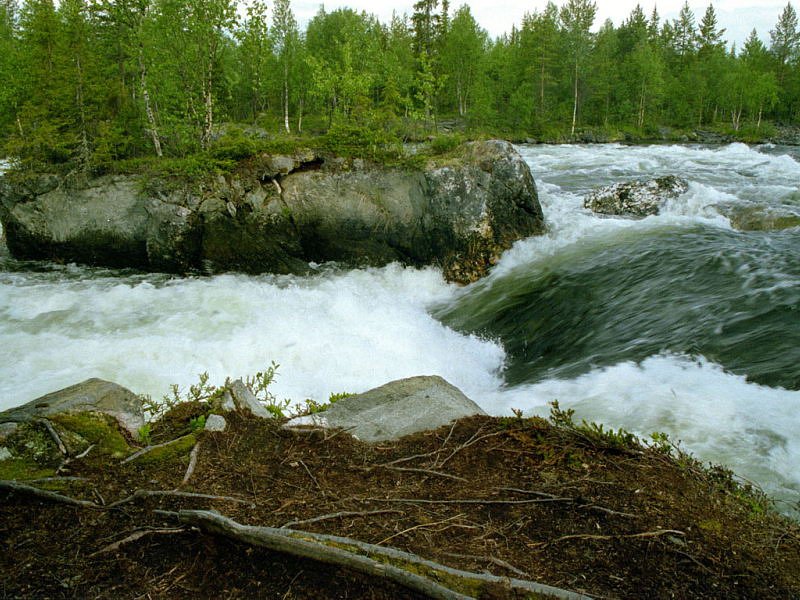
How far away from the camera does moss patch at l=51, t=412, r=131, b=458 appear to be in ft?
13.9

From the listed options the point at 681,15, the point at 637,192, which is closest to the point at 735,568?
the point at 637,192

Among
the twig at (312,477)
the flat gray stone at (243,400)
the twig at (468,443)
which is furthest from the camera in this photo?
the flat gray stone at (243,400)

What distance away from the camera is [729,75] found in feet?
191

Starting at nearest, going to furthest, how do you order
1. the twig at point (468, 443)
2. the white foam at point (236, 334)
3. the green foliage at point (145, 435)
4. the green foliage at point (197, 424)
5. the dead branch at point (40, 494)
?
the dead branch at point (40, 494)
the twig at point (468, 443)
the green foliage at point (145, 435)
the green foliage at point (197, 424)
the white foam at point (236, 334)

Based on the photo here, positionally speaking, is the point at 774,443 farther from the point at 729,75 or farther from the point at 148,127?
the point at 729,75

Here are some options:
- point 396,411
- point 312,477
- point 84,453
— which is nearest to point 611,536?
point 312,477

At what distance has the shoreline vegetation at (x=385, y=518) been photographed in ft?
9.18

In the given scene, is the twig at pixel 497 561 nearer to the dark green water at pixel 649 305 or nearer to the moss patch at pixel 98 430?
the moss patch at pixel 98 430

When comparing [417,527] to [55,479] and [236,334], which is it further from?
[236,334]

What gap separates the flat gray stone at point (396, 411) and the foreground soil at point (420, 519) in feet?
0.92

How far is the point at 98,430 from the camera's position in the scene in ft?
14.3

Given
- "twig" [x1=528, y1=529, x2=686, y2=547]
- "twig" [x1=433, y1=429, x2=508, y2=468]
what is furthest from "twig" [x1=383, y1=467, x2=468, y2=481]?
"twig" [x1=528, y1=529, x2=686, y2=547]

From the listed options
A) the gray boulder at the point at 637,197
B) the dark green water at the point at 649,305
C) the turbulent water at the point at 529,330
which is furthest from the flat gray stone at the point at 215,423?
the gray boulder at the point at 637,197

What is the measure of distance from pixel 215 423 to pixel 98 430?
94 cm
